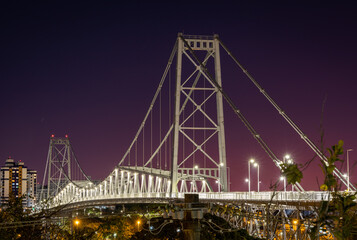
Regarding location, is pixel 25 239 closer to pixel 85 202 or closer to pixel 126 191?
pixel 126 191

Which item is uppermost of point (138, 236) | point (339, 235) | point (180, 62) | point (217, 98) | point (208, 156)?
point (180, 62)

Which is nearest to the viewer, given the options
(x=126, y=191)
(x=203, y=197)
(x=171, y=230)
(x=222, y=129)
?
(x=171, y=230)

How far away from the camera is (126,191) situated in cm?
6894

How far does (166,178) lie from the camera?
163 feet

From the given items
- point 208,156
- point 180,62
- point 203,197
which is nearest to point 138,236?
point 203,197

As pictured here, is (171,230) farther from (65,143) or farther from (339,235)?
(65,143)

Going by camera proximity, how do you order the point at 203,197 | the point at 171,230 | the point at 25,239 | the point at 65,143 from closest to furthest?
the point at 25,239 < the point at 171,230 < the point at 203,197 < the point at 65,143

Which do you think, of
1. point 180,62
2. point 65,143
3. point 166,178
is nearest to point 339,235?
point 180,62

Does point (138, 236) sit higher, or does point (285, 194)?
point (285, 194)

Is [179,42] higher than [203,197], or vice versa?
[179,42]

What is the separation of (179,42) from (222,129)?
9.27 m

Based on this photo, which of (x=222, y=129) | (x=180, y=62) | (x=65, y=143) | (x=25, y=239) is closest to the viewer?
(x=25, y=239)

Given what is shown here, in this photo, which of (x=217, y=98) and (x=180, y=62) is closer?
(x=217, y=98)

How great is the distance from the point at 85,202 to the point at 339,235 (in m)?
79.6
